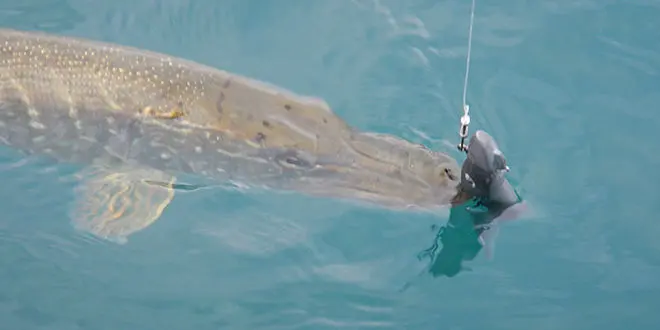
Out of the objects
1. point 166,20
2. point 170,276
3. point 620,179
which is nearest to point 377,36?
point 166,20

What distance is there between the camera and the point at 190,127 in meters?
4.20

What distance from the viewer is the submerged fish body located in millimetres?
4059

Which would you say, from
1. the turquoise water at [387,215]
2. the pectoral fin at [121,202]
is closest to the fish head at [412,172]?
the turquoise water at [387,215]

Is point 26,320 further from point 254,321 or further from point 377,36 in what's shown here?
point 377,36

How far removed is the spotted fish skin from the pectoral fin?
9 cm

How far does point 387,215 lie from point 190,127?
1125mm

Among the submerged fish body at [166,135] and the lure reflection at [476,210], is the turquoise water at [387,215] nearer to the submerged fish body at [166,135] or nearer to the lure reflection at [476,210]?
the lure reflection at [476,210]

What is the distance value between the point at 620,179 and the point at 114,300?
2893 millimetres

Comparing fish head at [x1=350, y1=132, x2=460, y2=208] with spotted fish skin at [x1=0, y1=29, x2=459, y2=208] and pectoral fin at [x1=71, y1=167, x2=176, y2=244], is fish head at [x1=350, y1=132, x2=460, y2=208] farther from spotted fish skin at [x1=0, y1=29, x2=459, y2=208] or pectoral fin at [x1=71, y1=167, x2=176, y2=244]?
pectoral fin at [x1=71, y1=167, x2=176, y2=244]

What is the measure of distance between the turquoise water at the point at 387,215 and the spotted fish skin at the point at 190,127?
26 cm

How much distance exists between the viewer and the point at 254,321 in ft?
13.6

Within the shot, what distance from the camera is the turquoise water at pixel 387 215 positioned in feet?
13.8

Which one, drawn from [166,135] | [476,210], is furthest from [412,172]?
[166,135]

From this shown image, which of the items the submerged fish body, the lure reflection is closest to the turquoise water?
the lure reflection
